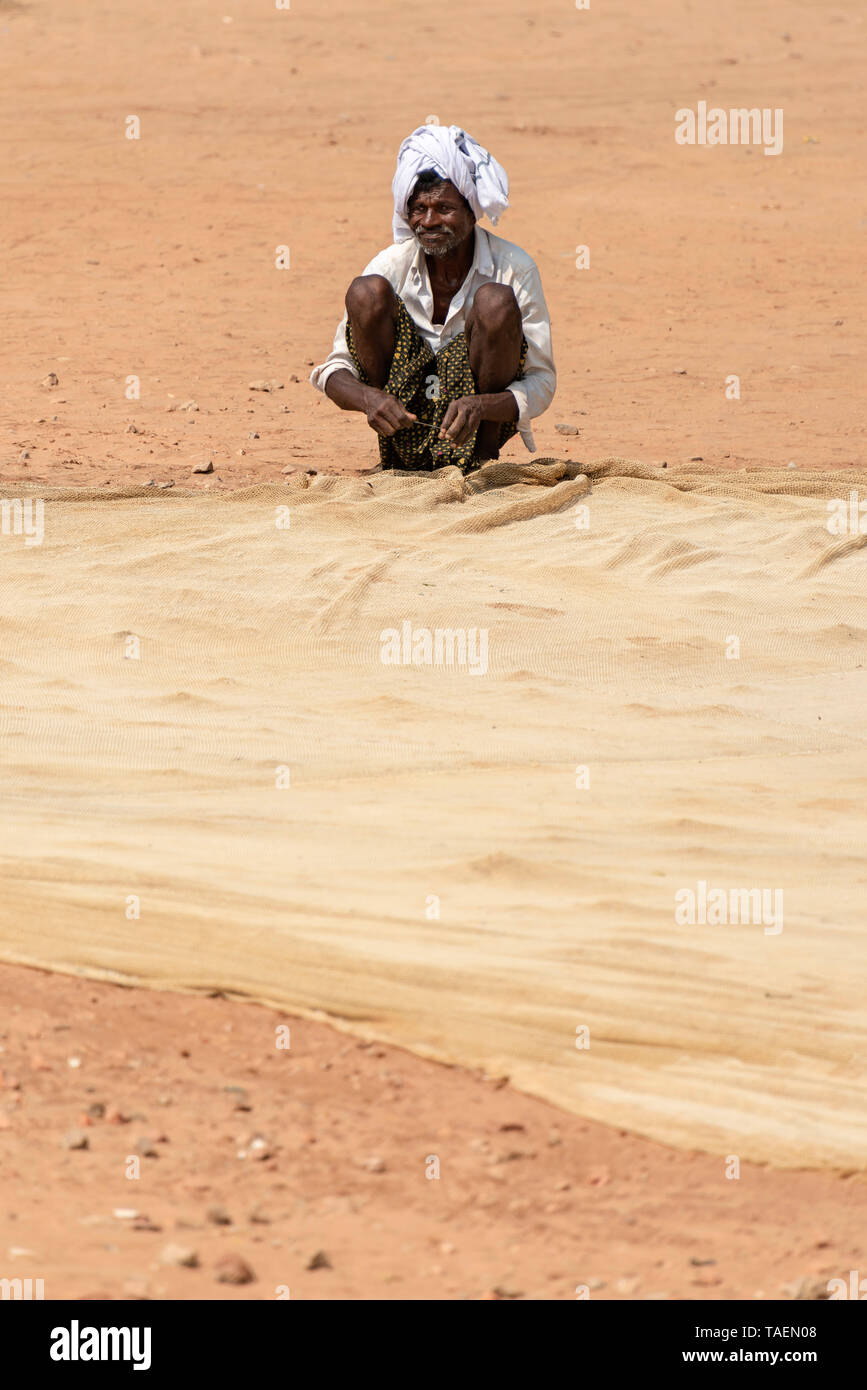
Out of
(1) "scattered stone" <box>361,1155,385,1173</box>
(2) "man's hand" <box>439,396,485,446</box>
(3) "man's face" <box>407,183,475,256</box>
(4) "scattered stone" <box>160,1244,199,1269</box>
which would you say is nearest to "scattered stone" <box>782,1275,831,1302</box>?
(1) "scattered stone" <box>361,1155,385,1173</box>

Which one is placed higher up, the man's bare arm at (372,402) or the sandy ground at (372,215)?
the sandy ground at (372,215)

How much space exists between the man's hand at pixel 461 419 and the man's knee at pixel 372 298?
0.37 metres

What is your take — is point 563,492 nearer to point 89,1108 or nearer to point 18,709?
point 18,709

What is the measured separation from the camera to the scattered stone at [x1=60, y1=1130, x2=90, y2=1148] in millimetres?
2123

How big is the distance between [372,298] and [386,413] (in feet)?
1.23

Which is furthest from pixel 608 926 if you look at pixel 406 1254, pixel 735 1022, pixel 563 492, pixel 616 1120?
pixel 563 492

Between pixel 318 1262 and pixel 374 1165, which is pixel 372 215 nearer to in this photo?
pixel 374 1165

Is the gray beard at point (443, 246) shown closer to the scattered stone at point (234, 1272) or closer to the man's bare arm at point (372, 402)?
the man's bare arm at point (372, 402)

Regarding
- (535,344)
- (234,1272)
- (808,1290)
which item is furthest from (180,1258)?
(535,344)

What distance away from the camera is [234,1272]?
1.84m

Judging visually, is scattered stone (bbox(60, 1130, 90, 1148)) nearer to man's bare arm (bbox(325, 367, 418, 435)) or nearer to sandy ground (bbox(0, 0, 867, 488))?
man's bare arm (bbox(325, 367, 418, 435))

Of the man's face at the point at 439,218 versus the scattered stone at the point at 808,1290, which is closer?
the scattered stone at the point at 808,1290

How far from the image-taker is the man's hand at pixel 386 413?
529 cm

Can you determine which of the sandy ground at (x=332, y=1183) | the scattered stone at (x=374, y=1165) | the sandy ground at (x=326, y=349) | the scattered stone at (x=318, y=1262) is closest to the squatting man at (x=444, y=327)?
the sandy ground at (x=326, y=349)
